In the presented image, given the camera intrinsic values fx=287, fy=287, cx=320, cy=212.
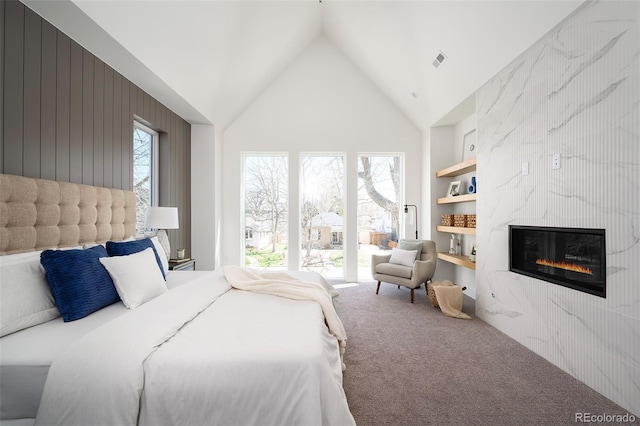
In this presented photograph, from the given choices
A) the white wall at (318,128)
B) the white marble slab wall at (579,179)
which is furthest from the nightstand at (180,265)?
the white marble slab wall at (579,179)

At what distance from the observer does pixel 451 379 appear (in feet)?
6.57

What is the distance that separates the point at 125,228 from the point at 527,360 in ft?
12.4

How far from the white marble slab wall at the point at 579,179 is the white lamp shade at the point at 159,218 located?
11.4 ft

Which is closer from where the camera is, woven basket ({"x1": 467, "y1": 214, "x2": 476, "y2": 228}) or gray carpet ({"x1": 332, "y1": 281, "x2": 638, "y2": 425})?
gray carpet ({"x1": 332, "y1": 281, "x2": 638, "y2": 425})

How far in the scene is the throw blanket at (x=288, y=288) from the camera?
1897 millimetres

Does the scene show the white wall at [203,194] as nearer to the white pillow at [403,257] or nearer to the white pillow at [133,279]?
the white pillow at [133,279]

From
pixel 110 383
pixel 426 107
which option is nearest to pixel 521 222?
pixel 426 107

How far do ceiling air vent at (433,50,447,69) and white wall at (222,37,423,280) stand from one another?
4.78 feet

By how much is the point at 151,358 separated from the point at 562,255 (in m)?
2.82

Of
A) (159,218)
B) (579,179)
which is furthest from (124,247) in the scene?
(579,179)

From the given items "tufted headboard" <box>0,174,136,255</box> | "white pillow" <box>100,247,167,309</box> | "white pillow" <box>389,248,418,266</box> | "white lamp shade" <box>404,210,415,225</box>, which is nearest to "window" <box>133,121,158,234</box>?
"tufted headboard" <box>0,174,136,255</box>

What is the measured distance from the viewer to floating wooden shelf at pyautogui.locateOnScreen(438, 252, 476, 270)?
3.54 meters
